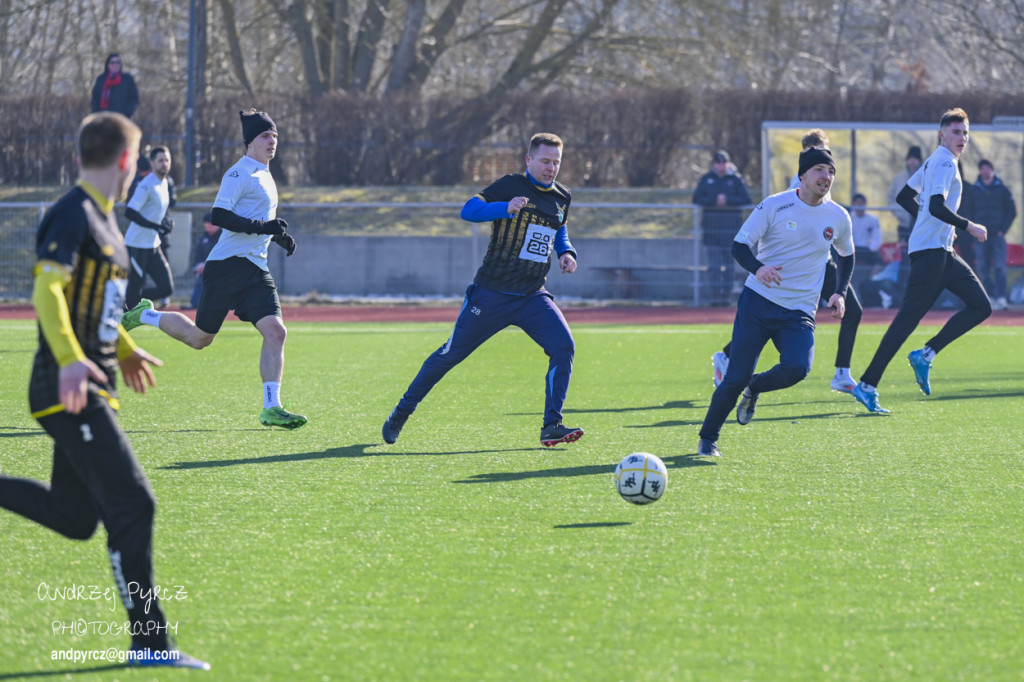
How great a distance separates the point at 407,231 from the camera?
81.1 ft

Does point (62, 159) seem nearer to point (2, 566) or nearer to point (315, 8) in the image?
point (315, 8)

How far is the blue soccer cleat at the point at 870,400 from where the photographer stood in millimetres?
10484

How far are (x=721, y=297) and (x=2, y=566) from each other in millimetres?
18171

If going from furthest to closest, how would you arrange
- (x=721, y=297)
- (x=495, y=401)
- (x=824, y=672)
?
(x=721, y=297) < (x=495, y=401) < (x=824, y=672)

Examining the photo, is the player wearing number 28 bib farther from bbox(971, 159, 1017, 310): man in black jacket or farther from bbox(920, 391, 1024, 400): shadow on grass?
bbox(971, 159, 1017, 310): man in black jacket

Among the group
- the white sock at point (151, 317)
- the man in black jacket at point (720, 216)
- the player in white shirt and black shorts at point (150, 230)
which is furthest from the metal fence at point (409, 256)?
the white sock at point (151, 317)

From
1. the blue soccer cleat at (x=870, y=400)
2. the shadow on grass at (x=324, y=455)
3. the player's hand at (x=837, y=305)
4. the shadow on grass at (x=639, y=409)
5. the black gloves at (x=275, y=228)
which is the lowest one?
the shadow on grass at (x=639, y=409)

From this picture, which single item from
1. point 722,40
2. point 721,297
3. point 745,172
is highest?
point 722,40

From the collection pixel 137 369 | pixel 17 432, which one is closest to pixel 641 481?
pixel 137 369

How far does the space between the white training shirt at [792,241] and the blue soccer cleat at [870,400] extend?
245 centimetres

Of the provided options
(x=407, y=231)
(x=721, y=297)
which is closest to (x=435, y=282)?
(x=407, y=231)

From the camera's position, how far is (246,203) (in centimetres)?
908

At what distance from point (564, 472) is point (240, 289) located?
2.79m

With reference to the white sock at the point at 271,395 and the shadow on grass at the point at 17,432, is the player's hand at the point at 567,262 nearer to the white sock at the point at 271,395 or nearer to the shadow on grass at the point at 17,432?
the white sock at the point at 271,395
